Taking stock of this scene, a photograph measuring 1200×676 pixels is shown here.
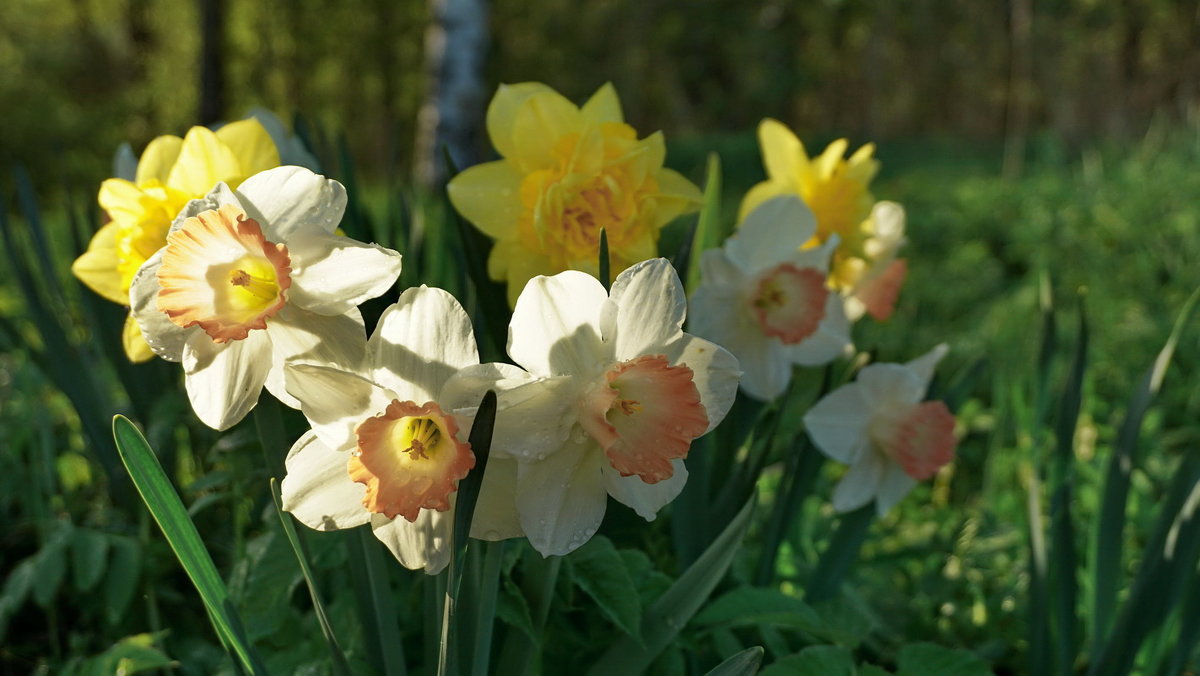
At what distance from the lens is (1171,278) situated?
9.78 ft

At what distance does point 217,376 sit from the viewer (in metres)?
0.62

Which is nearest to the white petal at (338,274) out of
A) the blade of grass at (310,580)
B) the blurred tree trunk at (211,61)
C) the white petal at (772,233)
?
the blade of grass at (310,580)

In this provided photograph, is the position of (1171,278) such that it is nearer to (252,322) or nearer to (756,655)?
(756,655)

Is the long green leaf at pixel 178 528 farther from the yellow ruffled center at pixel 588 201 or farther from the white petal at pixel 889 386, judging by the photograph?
the white petal at pixel 889 386

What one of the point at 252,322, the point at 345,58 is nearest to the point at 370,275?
the point at 252,322

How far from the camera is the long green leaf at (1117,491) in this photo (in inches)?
40.1

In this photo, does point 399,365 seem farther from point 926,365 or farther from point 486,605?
point 926,365

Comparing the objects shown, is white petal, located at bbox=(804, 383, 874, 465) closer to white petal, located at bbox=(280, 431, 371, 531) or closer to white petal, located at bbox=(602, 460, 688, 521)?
white petal, located at bbox=(602, 460, 688, 521)

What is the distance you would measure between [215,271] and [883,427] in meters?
0.74

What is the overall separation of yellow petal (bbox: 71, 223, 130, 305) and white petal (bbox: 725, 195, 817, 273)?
24.0 inches

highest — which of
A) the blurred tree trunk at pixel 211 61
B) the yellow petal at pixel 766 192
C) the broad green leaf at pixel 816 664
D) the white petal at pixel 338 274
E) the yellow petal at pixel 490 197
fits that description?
the white petal at pixel 338 274

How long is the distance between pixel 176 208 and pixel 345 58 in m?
14.7

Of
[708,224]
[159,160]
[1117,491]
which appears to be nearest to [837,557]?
[1117,491]

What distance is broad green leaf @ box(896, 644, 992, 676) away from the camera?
867mm
